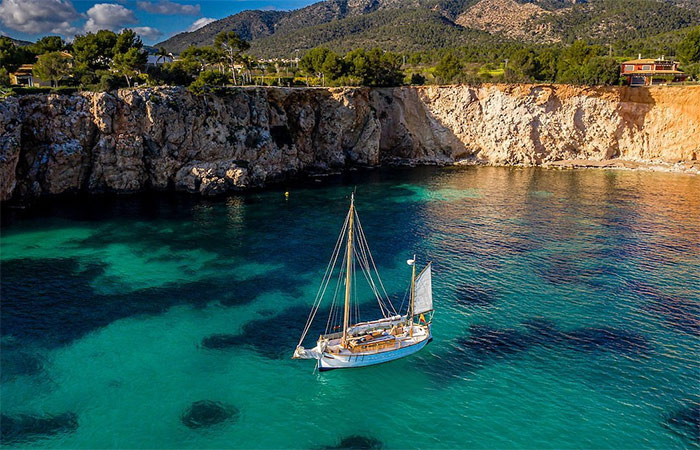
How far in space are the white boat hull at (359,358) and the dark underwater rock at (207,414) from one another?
6410 millimetres

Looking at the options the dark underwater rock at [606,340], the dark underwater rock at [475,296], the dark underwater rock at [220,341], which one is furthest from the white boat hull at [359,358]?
the dark underwater rock at [606,340]

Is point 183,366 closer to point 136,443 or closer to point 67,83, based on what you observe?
point 136,443

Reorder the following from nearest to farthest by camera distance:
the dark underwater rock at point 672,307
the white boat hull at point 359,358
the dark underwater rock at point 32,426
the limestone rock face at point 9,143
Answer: the dark underwater rock at point 32,426
the white boat hull at point 359,358
the dark underwater rock at point 672,307
the limestone rock face at point 9,143

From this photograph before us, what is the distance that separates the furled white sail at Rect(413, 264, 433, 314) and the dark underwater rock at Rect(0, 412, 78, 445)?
22203mm

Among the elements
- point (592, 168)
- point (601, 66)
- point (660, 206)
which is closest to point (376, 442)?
point (660, 206)

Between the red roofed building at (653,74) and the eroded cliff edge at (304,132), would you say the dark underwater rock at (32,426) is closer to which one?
the eroded cliff edge at (304,132)

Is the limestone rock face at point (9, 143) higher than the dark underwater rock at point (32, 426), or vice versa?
the limestone rock face at point (9, 143)

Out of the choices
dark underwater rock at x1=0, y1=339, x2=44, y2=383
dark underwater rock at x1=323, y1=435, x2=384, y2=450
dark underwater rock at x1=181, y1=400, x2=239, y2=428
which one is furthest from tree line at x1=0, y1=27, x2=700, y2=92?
dark underwater rock at x1=323, y1=435, x2=384, y2=450

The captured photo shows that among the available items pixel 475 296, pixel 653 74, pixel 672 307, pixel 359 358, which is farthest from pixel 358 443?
pixel 653 74

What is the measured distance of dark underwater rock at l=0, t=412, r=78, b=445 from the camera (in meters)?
25.9

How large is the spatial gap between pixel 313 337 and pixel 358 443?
36.9 ft

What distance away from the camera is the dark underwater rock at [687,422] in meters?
26.0

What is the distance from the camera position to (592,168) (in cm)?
9331

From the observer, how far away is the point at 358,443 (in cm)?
2569
